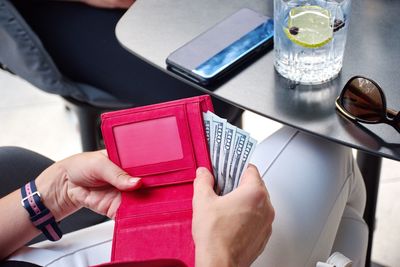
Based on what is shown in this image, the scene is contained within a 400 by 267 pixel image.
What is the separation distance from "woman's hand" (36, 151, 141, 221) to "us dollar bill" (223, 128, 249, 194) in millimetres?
183

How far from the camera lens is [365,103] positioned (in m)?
0.88

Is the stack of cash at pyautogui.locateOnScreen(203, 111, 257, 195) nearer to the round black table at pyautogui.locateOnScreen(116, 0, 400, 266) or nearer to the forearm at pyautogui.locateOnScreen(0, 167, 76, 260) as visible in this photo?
the round black table at pyautogui.locateOnScreen(116, 0, 400, 266)

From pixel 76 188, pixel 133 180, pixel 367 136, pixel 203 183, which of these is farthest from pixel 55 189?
pixel 367 136

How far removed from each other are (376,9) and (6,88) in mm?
1497

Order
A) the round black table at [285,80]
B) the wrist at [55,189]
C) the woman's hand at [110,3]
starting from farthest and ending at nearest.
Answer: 1. the woman's hand at [110,3]
2. the wrist at [55,189]
3. the round black table at [285,80]

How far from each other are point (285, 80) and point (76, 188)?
36 centimetres

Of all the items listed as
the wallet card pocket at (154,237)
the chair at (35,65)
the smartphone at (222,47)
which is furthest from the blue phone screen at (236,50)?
the chair at (35,65)

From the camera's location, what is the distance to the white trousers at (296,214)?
95 cm

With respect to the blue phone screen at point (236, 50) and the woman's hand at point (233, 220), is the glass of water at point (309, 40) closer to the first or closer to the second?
the blue phone screen at point (236, 50)

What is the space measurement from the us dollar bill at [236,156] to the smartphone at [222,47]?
15 cm

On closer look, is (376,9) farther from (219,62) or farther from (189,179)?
(189,179)

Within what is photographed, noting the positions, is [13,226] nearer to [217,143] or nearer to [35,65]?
[217,143]

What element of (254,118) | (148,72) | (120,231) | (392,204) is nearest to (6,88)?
(254,118)

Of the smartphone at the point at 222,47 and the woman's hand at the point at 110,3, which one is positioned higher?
the smartphone at the point at 222,47
